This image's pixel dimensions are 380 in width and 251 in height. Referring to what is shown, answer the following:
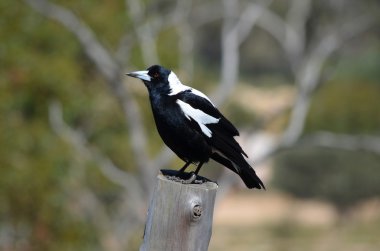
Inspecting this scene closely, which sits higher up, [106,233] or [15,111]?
[15,111]

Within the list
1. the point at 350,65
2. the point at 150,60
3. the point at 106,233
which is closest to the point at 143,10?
the point at 150,60

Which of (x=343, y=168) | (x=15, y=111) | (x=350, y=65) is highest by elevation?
(x=350, y=65)

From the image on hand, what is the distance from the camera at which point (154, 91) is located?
457 centimetres

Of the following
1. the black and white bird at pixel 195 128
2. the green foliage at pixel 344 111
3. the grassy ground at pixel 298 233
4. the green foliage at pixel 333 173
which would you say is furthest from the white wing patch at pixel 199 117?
the green foliage at pixel 333 173

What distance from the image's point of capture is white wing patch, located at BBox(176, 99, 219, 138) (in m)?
4.37

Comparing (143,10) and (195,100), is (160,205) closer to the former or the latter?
(195,100)

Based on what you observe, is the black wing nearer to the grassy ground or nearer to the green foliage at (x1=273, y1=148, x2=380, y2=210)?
the grassy ground

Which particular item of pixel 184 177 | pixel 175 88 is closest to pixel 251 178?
pixel 184 177

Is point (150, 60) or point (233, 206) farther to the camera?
point (233, 206)

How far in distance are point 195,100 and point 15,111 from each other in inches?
414

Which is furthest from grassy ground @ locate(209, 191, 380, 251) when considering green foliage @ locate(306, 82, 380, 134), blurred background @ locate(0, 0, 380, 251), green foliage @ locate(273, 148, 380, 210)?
green foliage @ locate(306, 82, 380, 134)

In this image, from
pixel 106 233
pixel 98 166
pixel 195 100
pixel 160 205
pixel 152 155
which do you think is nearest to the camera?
pixel 160 205

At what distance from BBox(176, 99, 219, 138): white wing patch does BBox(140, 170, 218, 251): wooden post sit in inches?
37.9

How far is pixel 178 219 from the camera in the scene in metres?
3.36
